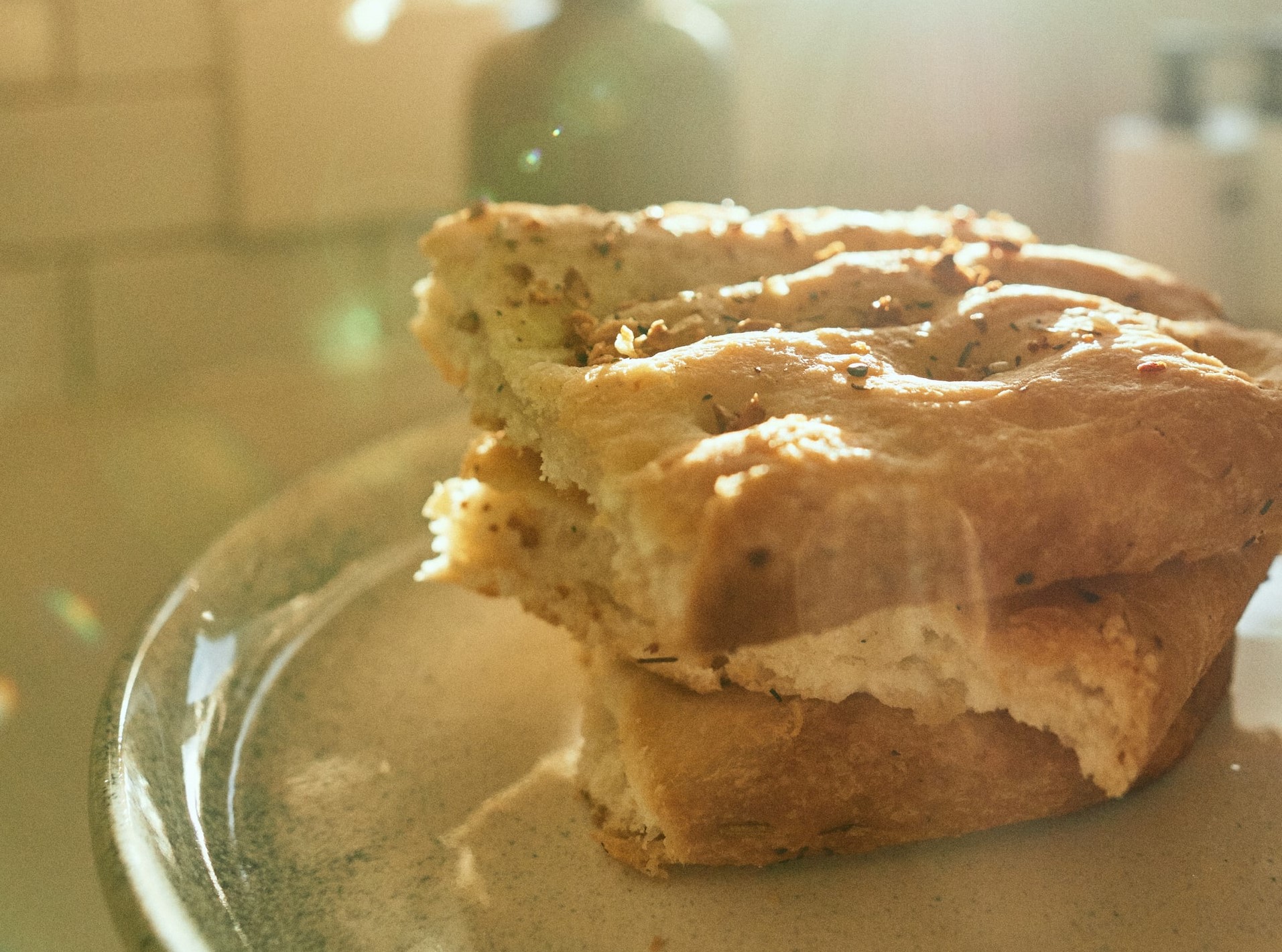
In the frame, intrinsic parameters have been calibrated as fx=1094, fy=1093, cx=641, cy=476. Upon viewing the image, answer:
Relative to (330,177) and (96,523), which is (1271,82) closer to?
(330,177)

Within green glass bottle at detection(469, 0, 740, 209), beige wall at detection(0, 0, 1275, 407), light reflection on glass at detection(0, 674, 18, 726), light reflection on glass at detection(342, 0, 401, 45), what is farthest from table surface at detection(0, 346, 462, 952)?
light reflection on glass at detection(342, 0, 401, 45)

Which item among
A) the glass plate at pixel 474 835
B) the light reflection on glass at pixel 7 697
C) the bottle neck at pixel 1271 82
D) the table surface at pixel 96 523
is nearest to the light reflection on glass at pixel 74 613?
the table surface at pixel 96 523

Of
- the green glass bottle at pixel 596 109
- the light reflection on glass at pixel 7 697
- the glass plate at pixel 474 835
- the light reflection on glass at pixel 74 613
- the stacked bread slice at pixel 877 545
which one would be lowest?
the light reflection on glass at pixel 7 697

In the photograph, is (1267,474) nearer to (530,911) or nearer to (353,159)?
(530,911)

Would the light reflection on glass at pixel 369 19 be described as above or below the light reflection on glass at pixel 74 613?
above

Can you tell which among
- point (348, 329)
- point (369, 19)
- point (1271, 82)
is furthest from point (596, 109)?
point (1271, 82)

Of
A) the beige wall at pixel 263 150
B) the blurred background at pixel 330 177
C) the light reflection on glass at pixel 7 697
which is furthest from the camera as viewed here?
the beige wall at pixel 263 150

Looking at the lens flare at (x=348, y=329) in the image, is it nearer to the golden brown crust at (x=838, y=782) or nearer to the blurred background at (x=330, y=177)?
the blurred background at (x=330, y=177)

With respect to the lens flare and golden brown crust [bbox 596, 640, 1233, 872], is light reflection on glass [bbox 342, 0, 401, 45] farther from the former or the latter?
golden brown crust [bbox 596, 640, 1233, 872]
